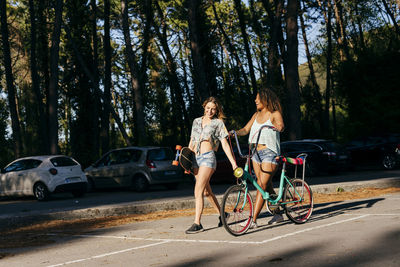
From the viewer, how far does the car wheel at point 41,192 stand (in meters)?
18.5

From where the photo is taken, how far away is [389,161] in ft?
78.5

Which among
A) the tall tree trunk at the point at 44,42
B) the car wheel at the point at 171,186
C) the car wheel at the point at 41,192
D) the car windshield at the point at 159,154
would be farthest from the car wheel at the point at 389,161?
the tall tree trunk at the point at 44,42

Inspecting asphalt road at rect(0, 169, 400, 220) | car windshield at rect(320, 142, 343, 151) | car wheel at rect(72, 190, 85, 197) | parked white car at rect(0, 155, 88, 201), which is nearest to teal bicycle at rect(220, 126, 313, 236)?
asphalt road at rect(0, 169, 400, 220)

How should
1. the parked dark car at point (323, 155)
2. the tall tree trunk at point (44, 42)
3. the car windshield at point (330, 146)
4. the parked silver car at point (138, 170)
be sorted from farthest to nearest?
the tall tree trunk at point (44, 42) < the car windshield at point (330, 146) < the parked dark car at point (323, 155) < the parked silver car at point (138, 170)

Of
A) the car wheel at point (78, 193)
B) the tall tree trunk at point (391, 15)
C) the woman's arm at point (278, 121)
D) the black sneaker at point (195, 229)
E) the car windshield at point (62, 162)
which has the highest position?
the tall tree trunk at point (391, 15)

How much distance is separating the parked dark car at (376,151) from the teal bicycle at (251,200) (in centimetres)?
1642

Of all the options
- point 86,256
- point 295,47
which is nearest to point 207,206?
point 86,256

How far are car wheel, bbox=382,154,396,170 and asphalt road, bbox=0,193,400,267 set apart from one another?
49.6 ft

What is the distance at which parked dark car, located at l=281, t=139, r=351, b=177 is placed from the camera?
22.5 m

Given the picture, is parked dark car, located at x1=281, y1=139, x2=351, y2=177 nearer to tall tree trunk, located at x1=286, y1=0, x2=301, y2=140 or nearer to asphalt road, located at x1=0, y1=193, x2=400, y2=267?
tall tree trunk, located at x1=286, y1=0, x2=301, y2=140

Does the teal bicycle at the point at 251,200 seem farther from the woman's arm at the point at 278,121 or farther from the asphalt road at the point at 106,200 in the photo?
the asphalt road at the point at 106,200

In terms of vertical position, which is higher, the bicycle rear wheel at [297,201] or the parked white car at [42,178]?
the parked white car at [42,178]

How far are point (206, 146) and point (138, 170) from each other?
1285 cm

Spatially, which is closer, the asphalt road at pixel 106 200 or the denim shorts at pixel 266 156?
the denim shorts at pixel 266 156
